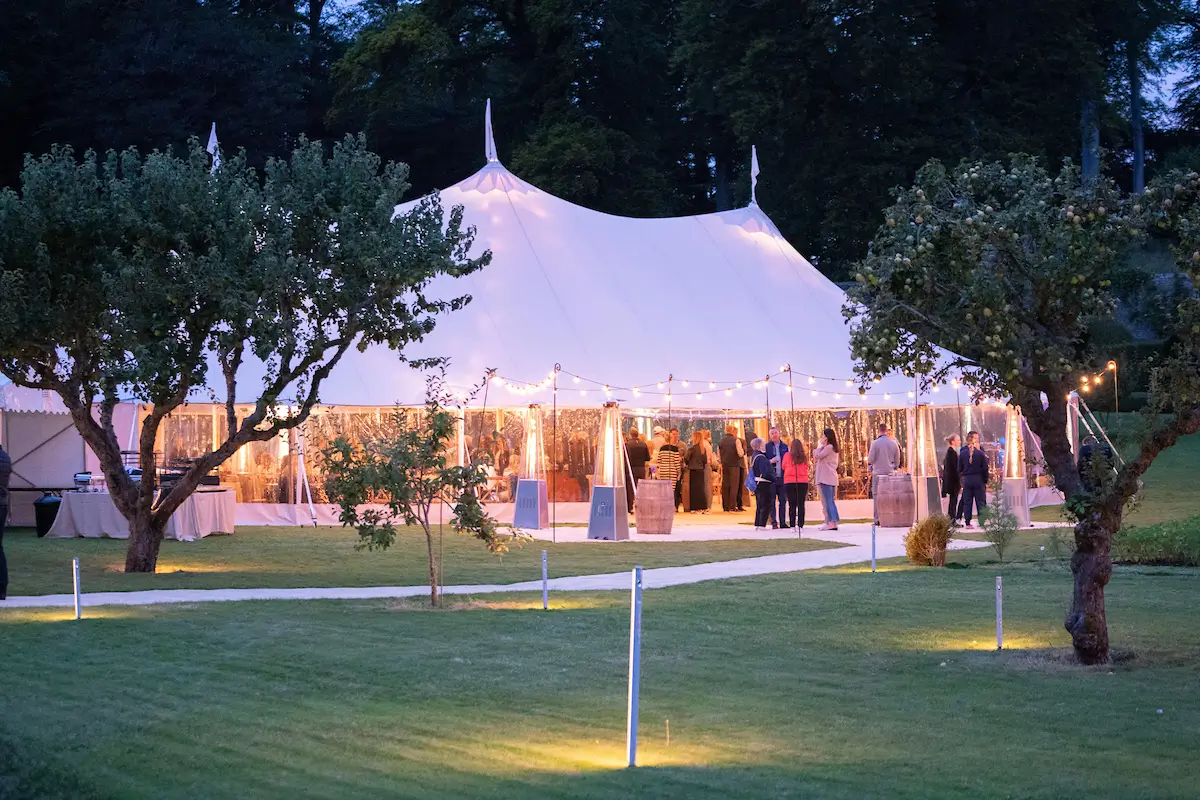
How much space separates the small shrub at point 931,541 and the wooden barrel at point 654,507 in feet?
19.2

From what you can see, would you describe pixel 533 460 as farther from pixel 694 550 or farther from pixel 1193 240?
pixel 1193 240

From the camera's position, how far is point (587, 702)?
886 cm

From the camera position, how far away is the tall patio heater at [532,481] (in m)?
23.5

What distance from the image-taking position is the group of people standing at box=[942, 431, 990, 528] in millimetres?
23203

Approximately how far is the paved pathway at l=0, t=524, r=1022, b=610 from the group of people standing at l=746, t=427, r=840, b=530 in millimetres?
1771

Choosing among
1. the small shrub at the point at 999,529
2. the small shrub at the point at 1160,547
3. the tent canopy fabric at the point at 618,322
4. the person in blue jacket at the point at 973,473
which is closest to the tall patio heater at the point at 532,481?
the tent canopy fabric at the point at 618,322

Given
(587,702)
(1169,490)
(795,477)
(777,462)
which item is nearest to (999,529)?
(795,477)

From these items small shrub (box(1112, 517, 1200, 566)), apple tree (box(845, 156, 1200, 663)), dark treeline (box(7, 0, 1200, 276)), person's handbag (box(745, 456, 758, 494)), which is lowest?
small shrub (box(1112, 517, 1200, 566))

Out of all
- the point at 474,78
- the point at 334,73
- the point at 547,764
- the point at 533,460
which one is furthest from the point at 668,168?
the point at 547,764

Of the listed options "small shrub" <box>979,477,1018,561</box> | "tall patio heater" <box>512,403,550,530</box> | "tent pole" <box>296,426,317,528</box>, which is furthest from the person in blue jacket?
"tent pole" <box>296,426,317,528</box>

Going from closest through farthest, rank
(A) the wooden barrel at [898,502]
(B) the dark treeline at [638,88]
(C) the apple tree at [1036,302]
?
(C) the apple tree at [1036,302], (A) the wooden barrel at [898,502], (B) the dark treeline at [638,88]

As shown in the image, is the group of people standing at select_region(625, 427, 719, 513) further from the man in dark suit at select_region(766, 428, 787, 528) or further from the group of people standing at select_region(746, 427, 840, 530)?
the man in dark suit at select_region(766, 428, 787, 528)

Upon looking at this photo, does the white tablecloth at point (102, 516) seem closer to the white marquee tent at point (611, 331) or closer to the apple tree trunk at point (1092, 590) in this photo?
the white marquee tent at point (611, 331)

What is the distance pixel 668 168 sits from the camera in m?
46.2
